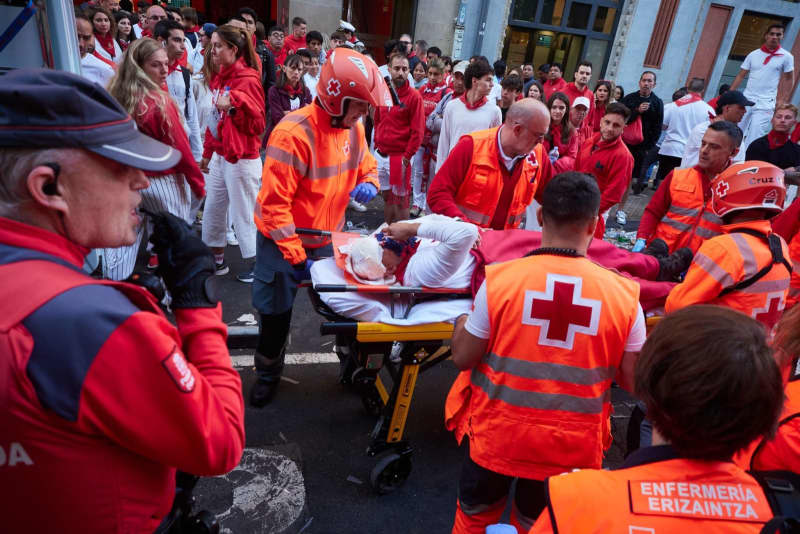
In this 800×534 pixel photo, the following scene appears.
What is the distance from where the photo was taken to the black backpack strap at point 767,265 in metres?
2.46

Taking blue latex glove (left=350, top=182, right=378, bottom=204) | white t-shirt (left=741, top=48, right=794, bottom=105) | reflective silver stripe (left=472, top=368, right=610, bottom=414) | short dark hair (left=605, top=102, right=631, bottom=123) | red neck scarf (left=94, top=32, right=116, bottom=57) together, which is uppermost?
white t-shirt (left=741, top=48, right=794, bottom=105)

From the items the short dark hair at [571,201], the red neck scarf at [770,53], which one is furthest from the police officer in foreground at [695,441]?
the red neck scarf at [770,53]

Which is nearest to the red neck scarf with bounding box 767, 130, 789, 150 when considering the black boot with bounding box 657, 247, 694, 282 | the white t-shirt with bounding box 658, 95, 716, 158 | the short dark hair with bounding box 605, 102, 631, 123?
the short dark hair with bounding box 605, 102, 631, 123

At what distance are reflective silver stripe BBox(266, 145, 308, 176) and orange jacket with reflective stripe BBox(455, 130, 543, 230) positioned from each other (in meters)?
1.37

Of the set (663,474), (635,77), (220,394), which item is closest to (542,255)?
(663,474)

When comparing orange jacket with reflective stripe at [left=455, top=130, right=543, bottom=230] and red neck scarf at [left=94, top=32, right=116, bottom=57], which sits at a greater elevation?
red neck scarf at [left=94, top=32, right=116, bottom=57]

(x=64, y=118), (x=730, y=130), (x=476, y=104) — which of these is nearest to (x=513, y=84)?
(x=476, y=104)

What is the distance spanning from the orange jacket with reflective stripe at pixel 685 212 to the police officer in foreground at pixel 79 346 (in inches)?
148

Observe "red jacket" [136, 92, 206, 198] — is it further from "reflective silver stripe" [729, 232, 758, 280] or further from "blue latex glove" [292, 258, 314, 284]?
"reflective silver stripe" [729, 232, 758, 280]

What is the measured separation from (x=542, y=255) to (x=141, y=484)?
1.46 m

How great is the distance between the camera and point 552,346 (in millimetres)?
1834

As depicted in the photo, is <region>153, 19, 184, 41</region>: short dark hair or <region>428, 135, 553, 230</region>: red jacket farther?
<region>153, 19, 184, 41</region>: short dark hair

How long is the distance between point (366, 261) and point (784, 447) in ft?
6.28

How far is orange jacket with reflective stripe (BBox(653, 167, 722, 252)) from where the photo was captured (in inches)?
148
